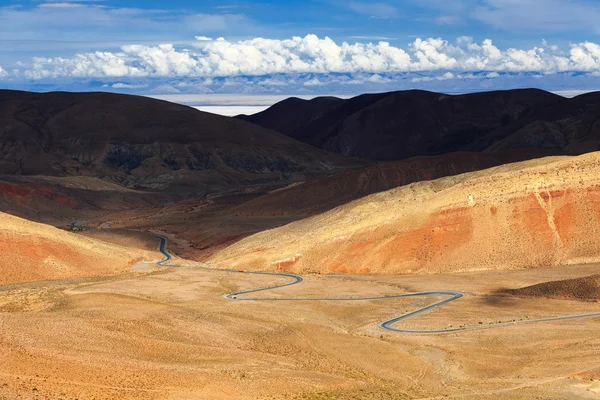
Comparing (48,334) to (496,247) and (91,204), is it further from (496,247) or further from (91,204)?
(91,204)

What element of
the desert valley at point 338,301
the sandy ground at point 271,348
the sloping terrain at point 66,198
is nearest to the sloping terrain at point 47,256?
the desert valley at point 338,301

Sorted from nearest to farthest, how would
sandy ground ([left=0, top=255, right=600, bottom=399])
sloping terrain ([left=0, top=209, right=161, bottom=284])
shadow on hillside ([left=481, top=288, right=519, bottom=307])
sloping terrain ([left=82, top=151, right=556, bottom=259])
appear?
sandy ground ([left=0, top=255, right=600, bottom=399]) → shadow on hillside ([left=481, top=288, right=519, bottom=307]) → sloping terrain ([left=0, top=209, right=161, bottom=284]) → sloping terrain ([left=82, top=151, right=556, bottom=259])

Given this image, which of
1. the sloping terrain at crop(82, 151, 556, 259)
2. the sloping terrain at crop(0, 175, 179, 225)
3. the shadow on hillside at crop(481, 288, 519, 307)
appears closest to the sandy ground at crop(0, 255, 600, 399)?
the shadow on hillside at crop(481, 288, 519, 307)

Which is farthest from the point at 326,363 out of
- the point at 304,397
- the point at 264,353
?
the point at 304,397

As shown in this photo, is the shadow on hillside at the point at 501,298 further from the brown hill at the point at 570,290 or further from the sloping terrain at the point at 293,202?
the sloping terrain at the point at 293,202

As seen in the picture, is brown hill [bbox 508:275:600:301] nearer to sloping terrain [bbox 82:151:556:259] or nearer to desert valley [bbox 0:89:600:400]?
desert valley [bbox 0:89:600:400]

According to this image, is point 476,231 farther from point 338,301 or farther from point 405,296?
point 338,301

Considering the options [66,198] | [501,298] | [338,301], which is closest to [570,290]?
[501,298]
